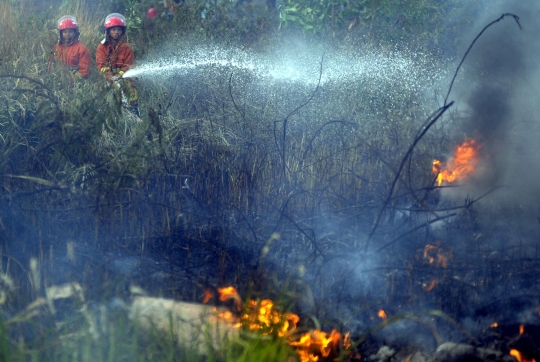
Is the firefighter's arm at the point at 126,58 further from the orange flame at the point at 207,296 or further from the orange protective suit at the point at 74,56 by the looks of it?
the orange flame at the point at 207,296

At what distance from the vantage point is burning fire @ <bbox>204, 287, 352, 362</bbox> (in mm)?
3535

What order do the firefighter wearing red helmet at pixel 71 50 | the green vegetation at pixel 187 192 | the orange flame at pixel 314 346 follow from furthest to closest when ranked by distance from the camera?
the firefighter wearing red helmet at pixel 71 50 < the green vegetation at pixel 187 192 < the orange flame at pixel 314 346

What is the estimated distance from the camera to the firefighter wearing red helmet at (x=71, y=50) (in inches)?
358

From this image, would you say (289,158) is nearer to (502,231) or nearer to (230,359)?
(502,231)

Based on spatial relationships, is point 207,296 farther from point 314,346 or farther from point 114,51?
point 114,51

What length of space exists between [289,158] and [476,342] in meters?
3.19

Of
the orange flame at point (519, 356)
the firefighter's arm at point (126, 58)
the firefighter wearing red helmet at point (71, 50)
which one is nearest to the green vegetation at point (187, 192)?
the firefighter wearing red helmet at point (71, 50)

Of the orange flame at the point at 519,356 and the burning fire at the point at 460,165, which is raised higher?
the burning fire at the point at 460,165

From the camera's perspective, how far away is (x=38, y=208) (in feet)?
16.8

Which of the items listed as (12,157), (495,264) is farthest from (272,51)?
(495,264)

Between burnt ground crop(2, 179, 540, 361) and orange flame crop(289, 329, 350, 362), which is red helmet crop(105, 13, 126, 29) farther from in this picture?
orange flame crop(289, 329, 350, 362)

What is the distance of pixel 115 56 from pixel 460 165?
4.92 m

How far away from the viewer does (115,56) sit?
354 inches

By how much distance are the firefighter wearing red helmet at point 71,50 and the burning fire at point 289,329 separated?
19.9 ft
